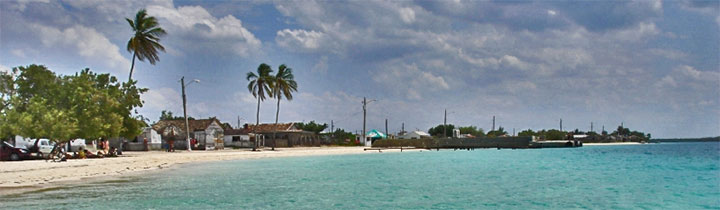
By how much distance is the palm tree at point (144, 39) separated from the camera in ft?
151

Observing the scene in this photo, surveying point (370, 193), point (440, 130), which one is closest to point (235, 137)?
point (370, 193)

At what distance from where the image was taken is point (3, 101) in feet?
113

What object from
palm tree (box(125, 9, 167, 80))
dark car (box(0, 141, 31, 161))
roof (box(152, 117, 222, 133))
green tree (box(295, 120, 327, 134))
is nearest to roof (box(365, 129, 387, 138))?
green tree (box(295, 120, 327, 134))

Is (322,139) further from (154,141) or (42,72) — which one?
(42,72)

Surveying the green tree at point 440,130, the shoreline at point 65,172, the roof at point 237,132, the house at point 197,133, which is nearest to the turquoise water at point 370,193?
the shoreline at point 65,172

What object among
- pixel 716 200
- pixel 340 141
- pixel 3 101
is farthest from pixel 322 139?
pixel 716 200

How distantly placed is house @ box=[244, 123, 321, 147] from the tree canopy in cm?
3472

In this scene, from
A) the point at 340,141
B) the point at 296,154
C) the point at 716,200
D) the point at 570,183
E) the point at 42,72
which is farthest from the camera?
the point at 340,141

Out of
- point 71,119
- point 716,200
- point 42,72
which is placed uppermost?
point 42,72

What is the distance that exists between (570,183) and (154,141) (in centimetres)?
4423

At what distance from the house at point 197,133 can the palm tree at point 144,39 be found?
506 inches

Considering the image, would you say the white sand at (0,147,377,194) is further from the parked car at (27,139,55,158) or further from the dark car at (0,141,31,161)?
the parked car at (27,139,55,158)

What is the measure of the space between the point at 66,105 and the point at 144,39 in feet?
39.8

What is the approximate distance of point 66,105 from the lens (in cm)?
3522
